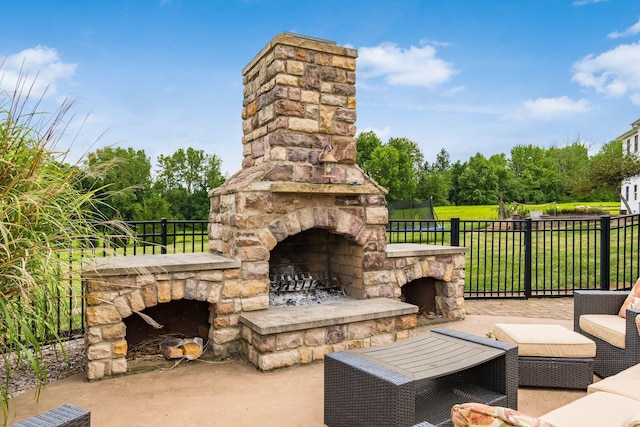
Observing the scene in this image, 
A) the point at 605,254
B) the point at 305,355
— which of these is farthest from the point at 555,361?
the point at 605,254

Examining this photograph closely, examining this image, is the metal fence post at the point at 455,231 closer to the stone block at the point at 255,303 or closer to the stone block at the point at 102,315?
the stone block at the point at 255,303

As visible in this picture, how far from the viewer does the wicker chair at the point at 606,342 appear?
3098 mm

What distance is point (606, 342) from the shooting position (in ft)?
11.4

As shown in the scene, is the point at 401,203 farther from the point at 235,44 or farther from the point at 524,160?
the point at 524,160

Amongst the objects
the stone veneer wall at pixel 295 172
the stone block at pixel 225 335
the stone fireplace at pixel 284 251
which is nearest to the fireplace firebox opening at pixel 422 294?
the stone fireplace at pixel 284 251

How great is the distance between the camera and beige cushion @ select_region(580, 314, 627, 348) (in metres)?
3.35

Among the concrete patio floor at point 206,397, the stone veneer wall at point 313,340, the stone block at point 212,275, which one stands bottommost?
the concrete patio floor at point 206,397

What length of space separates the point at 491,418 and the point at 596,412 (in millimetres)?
1272

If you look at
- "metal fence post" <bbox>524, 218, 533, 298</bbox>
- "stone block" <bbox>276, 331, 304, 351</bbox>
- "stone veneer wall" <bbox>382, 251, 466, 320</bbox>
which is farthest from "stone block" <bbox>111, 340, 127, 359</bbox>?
"metal fence post" <bbox>524, 218, 533, 298</bbox>

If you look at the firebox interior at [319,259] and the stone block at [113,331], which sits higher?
the firebox interior at [319,259]

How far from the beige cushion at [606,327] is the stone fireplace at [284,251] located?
61.8 inches

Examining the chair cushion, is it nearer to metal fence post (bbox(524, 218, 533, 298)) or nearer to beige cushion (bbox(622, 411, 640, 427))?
beige cushion (bbox(622, 411, 640, 427))

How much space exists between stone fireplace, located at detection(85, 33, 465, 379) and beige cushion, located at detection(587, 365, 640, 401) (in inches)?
84.5

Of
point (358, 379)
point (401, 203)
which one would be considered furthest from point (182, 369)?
point (401, 203)
